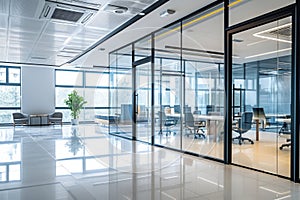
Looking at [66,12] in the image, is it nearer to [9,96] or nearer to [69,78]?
[9,96]

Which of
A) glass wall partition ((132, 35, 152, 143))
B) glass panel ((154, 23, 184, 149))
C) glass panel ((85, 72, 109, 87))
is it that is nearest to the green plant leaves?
glass panel ((85, 72, 109, 87))

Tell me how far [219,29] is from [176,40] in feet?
4.72

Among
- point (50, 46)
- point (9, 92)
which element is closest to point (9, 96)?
point (9, 92)

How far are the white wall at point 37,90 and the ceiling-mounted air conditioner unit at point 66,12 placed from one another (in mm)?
8817

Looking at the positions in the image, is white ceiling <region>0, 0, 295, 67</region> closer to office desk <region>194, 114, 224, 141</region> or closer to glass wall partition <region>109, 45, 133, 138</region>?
glass wall partition <region>109, 45, 133, 138</region>

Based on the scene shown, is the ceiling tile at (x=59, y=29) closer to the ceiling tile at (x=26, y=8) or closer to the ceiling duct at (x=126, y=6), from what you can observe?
the ceiling tile at (x=26, y=8)

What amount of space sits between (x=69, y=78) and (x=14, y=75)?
9.20 feet

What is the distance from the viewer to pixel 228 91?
5.13 meters

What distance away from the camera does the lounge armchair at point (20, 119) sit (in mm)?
13033

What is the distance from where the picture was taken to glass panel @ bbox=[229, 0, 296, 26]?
4.27 m

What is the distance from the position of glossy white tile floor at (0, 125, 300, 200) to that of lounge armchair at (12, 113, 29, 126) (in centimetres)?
749

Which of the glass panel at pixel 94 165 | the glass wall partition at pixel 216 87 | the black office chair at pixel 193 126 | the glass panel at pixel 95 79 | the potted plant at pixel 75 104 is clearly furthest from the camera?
the potted plant at pixel 75 104

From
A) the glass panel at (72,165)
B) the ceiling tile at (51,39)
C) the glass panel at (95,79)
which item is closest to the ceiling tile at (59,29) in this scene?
the ceiling tile at (51,39)

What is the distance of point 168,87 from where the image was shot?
23.1 feet
